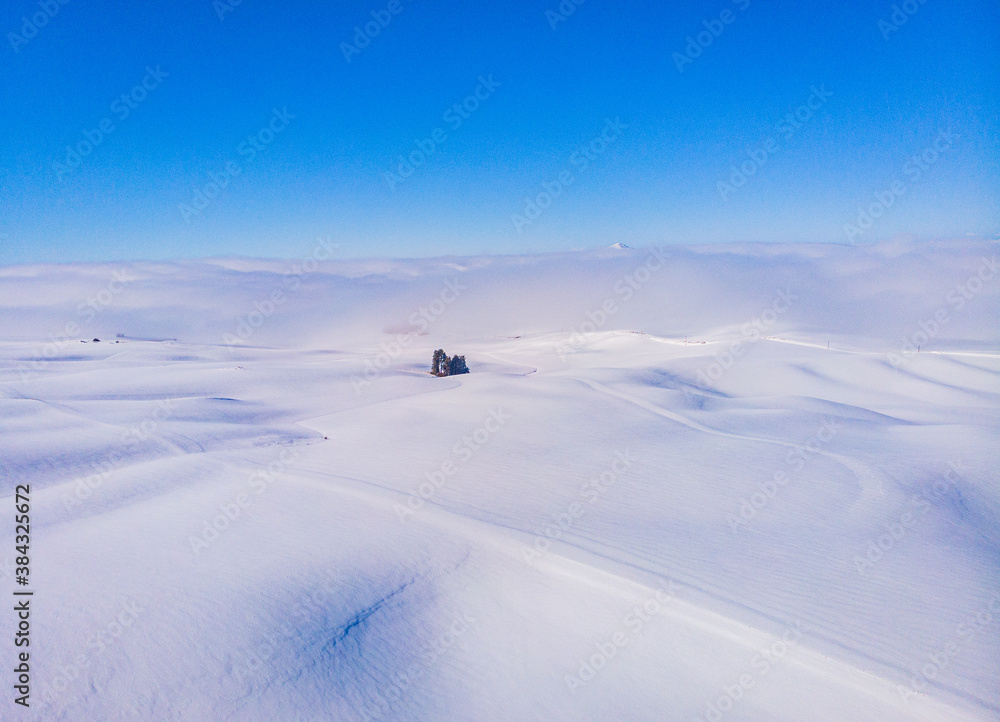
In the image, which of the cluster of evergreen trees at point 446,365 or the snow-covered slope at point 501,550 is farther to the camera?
the cluster of evergreen trees at point 446,365

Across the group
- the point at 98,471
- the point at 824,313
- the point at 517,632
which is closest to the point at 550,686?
the point at 517,632

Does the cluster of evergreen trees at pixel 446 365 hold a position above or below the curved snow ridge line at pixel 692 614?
above

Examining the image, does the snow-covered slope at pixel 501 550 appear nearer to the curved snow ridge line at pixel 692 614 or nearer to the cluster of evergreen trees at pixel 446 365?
the curved snow ridge line at pixel 692 614

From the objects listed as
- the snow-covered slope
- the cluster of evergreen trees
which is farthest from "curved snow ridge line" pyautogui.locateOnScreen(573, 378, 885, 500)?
the cluster of evergreen trees

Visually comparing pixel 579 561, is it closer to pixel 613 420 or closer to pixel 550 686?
pixel 550 686

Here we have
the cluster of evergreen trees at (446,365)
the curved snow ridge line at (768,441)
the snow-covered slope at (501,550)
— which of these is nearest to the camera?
the snow-covered slope at (501,550)

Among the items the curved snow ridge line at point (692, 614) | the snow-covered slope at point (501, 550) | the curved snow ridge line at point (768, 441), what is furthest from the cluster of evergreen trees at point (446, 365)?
the curved snow ridge line at point (692, 614)

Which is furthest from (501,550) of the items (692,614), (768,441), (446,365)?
(446,365)

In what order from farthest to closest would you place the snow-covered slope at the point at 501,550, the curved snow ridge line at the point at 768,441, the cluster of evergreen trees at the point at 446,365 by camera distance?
1. the cluster of evergreen trees at the point at 446,365
2. the curved snow ridge line at the point at 768,441
3. the snow-covered slope at the point at 501,550
